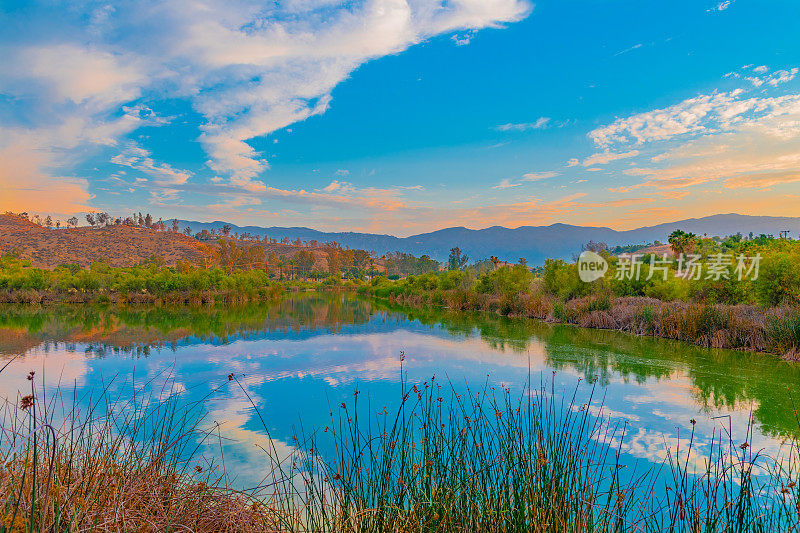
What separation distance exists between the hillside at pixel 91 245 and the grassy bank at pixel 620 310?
152 ft

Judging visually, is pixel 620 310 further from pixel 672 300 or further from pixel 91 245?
pixel 91 245

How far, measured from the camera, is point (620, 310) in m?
16.3

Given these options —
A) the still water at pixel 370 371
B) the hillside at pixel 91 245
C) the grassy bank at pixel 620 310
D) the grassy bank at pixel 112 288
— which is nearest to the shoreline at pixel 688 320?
the grassy bank at pixel 620 310

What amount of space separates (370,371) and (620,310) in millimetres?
11095

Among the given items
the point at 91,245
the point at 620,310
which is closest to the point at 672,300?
the point at 620,310

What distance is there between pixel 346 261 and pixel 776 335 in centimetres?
7194

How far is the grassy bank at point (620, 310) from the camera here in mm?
11070

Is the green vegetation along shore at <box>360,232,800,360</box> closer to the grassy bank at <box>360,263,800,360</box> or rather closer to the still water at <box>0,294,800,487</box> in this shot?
the grassy bank at <box>360,263,800,360</box>

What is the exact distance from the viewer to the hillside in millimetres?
56406

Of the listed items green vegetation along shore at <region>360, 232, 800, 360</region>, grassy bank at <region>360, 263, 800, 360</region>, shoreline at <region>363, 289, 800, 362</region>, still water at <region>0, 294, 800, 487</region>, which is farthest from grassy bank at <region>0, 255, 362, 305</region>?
Result: shoreline at <region>363, 289, 800, 362</region>

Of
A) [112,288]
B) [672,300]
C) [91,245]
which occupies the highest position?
[91,245]

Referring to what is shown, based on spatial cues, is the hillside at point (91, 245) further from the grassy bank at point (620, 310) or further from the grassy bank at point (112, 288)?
the grassy bank at point (620, 310)

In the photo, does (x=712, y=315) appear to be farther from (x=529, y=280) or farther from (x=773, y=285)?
(x=529, y=280)

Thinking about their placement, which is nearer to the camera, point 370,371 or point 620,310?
point 370,371
